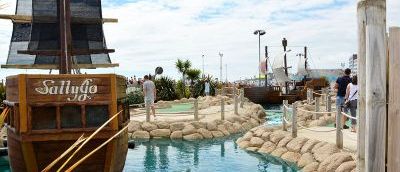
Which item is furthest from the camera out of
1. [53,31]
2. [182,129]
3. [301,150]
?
[53,31]

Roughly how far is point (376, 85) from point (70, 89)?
544 cm

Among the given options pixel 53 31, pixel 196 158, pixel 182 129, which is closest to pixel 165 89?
pixel 53 31

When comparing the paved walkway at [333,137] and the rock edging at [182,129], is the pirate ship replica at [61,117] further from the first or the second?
the rock edging at [182,129]

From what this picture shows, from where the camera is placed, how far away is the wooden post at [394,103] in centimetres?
346

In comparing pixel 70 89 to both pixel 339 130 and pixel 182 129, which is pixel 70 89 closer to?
pixel 339 130

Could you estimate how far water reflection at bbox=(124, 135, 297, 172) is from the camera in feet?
39.3

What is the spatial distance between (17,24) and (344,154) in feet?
68.5

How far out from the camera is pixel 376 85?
3.48 metres

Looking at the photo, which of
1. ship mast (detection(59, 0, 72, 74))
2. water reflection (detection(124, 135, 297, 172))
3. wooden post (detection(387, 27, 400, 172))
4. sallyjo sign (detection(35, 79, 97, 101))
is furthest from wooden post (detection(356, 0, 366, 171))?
ship mast (detection(59, 0, 72, 74))

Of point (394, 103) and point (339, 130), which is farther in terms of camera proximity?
point (339, 130)

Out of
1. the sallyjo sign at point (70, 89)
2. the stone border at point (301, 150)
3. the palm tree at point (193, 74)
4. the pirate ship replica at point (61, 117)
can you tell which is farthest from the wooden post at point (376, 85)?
the palm tree at point (193, 74)

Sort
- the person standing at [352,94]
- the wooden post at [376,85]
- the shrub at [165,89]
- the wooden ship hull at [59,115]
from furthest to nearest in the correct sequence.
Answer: the shrub at [165,89] → the person standing at [352,94] → the wooden ship hull at [59,115] → the wooden post at [376,85]

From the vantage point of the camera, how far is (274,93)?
125ft

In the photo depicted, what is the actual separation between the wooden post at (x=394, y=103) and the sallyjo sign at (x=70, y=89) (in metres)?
5.35
